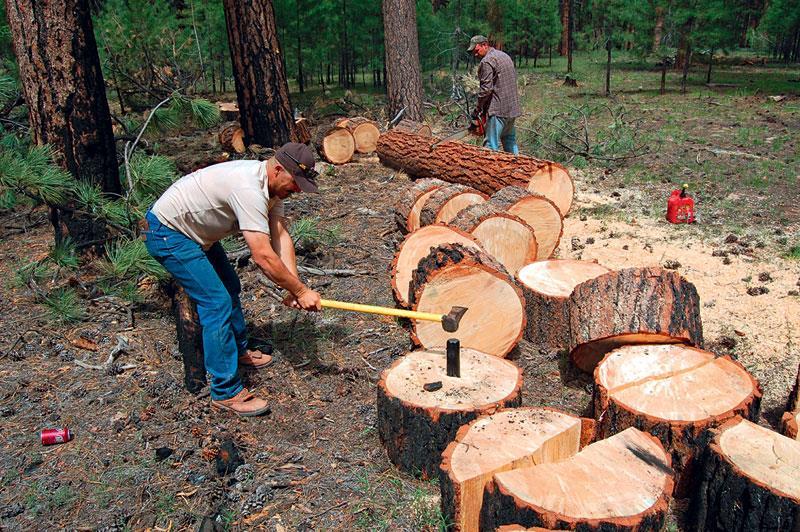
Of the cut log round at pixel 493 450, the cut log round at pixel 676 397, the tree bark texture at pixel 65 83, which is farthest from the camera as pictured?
Answer: the tree bark texture at pixel 65 83

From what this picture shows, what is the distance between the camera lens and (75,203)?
4488mm

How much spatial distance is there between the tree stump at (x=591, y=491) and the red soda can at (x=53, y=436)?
2.29 metres

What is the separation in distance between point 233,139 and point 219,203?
658 centimetres

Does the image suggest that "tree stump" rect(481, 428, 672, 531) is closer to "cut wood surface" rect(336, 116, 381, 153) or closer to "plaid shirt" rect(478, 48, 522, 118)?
"plaid shirt" rect(478, 48, 522, 118)

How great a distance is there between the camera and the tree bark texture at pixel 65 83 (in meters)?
4.48

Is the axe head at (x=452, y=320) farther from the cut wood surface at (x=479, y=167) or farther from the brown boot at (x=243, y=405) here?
the cut wood surface at (x=479, y=167)

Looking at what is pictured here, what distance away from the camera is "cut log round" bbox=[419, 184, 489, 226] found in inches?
220

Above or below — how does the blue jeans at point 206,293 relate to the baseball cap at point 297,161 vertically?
below

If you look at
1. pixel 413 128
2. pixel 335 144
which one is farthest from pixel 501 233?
pixel 335 144

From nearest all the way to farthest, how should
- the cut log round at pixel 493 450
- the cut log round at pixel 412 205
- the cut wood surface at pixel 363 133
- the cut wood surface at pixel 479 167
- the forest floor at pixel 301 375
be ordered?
1. the cut log round at pixel 493 450
2. the forest floor at pixel 301 375
3. the cut log round at pixel 412 205
4. the cut wood surface at pixel 479 167
5. the cut wood surface at pixel 363 133

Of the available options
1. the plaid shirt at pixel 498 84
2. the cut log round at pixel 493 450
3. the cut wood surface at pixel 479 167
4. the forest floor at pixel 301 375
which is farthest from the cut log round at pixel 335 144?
the cut log round at pixel 493 450

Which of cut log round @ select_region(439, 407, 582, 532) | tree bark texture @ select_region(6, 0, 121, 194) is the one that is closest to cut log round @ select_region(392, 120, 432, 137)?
tree bark texture @ select_region(6, 0, 121, 194)

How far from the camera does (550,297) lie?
3.96 meters

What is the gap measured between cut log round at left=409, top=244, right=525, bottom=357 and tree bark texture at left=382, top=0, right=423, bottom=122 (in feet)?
25.0
